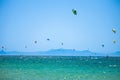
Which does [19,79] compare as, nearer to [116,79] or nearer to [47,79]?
[47,79]

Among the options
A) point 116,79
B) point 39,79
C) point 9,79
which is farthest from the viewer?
point 116,79

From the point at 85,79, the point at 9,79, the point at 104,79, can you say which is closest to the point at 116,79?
the point at 104,79

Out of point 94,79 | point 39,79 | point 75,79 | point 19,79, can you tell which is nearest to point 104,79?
point 94,79

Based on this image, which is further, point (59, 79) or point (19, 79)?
point (59, 79)

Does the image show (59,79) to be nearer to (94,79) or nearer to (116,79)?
(94,79)

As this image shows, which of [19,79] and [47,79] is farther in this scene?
[47,79]

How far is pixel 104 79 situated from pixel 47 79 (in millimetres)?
4140

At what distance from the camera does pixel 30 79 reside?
58.9 ft

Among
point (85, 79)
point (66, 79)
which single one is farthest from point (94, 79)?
point (66, 79)

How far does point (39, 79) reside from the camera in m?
18.6

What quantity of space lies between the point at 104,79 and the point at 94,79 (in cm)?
76

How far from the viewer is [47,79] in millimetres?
18953

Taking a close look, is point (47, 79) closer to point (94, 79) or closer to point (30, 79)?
point (30, 79)

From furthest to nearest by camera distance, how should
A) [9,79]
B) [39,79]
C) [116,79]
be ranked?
[116,79] < [39,79] < [9,79]
